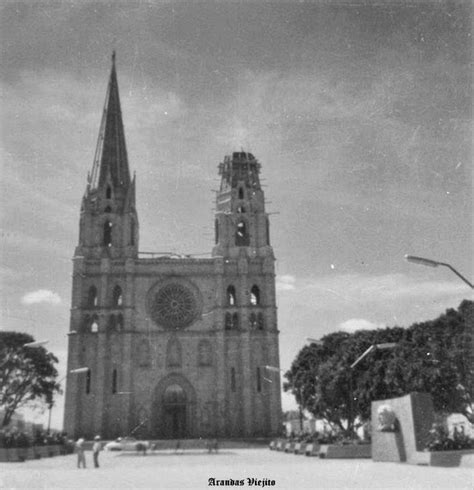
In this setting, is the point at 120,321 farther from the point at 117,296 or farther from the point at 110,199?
the point at 110,199

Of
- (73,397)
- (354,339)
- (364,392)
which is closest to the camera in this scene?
(364,392)

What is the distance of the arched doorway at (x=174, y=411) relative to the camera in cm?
5497

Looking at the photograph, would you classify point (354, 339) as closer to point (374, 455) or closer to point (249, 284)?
point (249, 284)

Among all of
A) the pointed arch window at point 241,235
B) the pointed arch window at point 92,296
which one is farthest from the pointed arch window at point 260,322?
the pointed arch window at point 92,296

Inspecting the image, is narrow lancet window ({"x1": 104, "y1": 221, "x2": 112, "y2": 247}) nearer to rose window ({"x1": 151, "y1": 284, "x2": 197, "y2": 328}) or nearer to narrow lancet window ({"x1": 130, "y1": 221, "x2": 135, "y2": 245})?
narrow lancet window ({"x1": 130, "y1": 221, "x2": 135, "y2": 245})

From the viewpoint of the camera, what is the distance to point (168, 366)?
184ft

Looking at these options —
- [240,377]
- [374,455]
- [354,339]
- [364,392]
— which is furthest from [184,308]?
[374,455]

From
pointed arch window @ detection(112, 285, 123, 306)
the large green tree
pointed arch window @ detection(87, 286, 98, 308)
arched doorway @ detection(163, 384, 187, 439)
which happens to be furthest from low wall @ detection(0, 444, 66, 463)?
pointed arch window @ detection(112, 285, 123, 306)

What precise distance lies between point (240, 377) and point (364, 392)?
16898 millimetres

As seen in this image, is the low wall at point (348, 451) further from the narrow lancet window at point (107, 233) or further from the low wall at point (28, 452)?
the narrow lancet window at point (107, 233)

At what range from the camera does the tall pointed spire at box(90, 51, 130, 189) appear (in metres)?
62.6

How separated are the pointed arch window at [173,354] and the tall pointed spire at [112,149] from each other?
16.8 metres

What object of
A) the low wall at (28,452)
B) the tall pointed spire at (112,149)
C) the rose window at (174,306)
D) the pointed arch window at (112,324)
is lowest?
the low wall at (28,452)

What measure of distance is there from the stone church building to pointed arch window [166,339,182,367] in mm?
90
